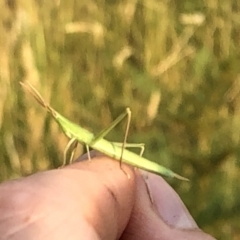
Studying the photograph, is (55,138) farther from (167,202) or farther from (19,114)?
(167,202)

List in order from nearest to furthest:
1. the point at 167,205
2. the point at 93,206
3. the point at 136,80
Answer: the point at 93,206, the point at 167,205, the point at 136,80

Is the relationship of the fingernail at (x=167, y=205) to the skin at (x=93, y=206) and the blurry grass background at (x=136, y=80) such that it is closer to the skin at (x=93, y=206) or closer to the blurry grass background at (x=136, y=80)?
the skin at (x=93, y=206)

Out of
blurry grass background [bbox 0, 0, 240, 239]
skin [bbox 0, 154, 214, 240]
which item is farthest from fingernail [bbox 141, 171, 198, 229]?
blurry grass background [bbox 0, 0, 240, 239]

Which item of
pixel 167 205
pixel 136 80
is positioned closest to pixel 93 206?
pixel 167 205

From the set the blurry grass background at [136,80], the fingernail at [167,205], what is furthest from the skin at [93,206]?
the blurry grass background at [136,80]

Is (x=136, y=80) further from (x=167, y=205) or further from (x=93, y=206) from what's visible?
(x=93, y=206)

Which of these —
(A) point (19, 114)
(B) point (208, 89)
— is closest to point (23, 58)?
(A) point (19, 114)

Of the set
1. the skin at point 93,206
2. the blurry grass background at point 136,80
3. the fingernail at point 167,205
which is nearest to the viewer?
the skin at point 93,206
